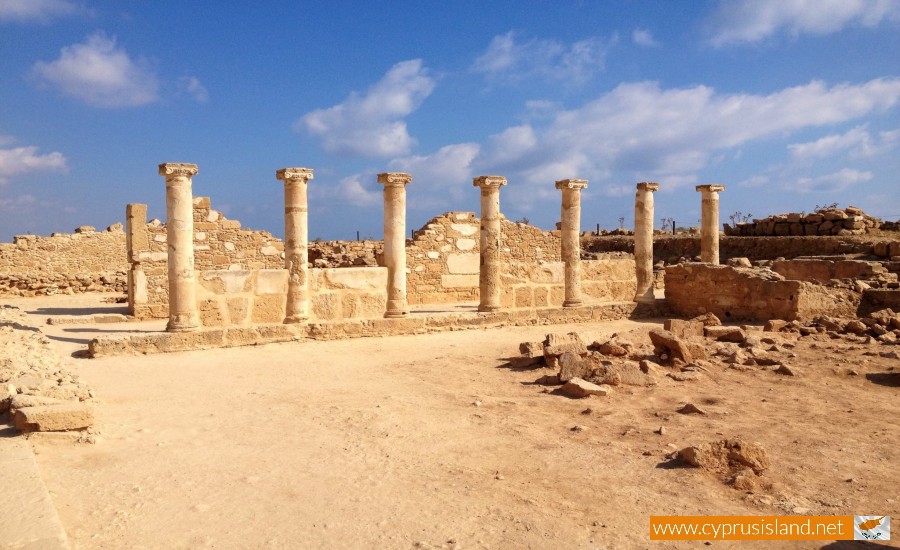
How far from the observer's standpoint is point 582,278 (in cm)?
1588

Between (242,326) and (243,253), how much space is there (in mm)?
5301

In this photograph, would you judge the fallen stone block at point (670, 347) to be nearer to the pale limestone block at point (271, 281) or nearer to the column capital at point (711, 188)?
the pale limestone block at point (271, 281)

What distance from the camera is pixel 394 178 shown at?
12.9 metres

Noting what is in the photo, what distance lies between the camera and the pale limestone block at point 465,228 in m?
18.2

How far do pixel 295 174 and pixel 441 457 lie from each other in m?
8.00

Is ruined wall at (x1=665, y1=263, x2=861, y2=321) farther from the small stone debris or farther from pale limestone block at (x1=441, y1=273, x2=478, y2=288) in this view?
the small stone debris

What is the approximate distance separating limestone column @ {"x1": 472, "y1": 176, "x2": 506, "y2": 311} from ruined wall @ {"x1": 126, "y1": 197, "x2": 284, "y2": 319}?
5746mm

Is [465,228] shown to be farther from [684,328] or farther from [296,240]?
[684,328]

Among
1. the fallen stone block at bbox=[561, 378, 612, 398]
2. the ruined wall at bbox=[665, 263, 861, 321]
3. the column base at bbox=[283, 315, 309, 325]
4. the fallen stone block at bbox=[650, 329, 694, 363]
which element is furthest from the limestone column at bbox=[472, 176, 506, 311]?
the fallen stone block at bbox=[561, 378, 612, 398]

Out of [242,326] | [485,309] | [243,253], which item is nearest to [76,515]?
[242,326]

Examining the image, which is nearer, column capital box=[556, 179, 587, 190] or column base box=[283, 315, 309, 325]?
column base box=[283, 315, 309, 325]

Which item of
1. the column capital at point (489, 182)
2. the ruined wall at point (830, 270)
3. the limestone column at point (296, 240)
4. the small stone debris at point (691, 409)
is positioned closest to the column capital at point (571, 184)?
the column capital at point (489, 182)

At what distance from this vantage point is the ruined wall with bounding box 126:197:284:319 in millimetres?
14758

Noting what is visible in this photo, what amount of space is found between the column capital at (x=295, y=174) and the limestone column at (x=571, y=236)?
5.73m
